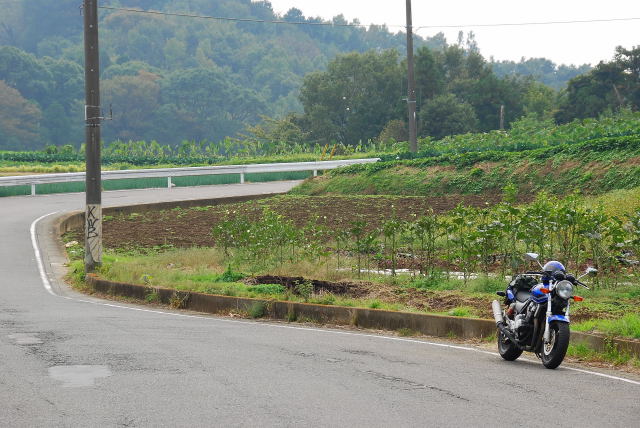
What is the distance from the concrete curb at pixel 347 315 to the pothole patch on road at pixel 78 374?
5294mm

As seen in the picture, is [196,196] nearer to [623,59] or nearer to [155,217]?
[155,217]

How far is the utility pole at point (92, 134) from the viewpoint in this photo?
A: 22594 mm

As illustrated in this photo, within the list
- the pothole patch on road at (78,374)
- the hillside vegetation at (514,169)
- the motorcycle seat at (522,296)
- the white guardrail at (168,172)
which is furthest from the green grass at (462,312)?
the white guardrail at (168,172)

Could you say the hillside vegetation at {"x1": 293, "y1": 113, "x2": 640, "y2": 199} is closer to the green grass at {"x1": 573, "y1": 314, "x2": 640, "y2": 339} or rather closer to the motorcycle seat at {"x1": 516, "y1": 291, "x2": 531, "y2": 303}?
the green grass at {"x1": 573, "y1": 314, "x2": 640, "y2": 339}

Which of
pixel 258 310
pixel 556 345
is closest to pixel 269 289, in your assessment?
pixel 258 310

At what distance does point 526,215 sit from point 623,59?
61994 mm

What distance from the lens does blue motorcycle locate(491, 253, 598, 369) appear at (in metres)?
10.8

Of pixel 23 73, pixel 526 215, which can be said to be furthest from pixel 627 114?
pixel 23 73

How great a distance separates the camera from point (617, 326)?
12070 mm

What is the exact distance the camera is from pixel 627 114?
51.7 m

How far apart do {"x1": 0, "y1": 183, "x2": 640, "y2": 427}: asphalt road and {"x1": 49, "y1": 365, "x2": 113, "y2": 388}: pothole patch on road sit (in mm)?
15

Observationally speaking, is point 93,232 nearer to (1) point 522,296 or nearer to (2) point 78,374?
(2) point 78,374

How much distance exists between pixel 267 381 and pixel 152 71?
130 m

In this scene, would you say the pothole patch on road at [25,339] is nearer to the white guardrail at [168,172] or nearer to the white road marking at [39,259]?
the white road marking at [39,259]
